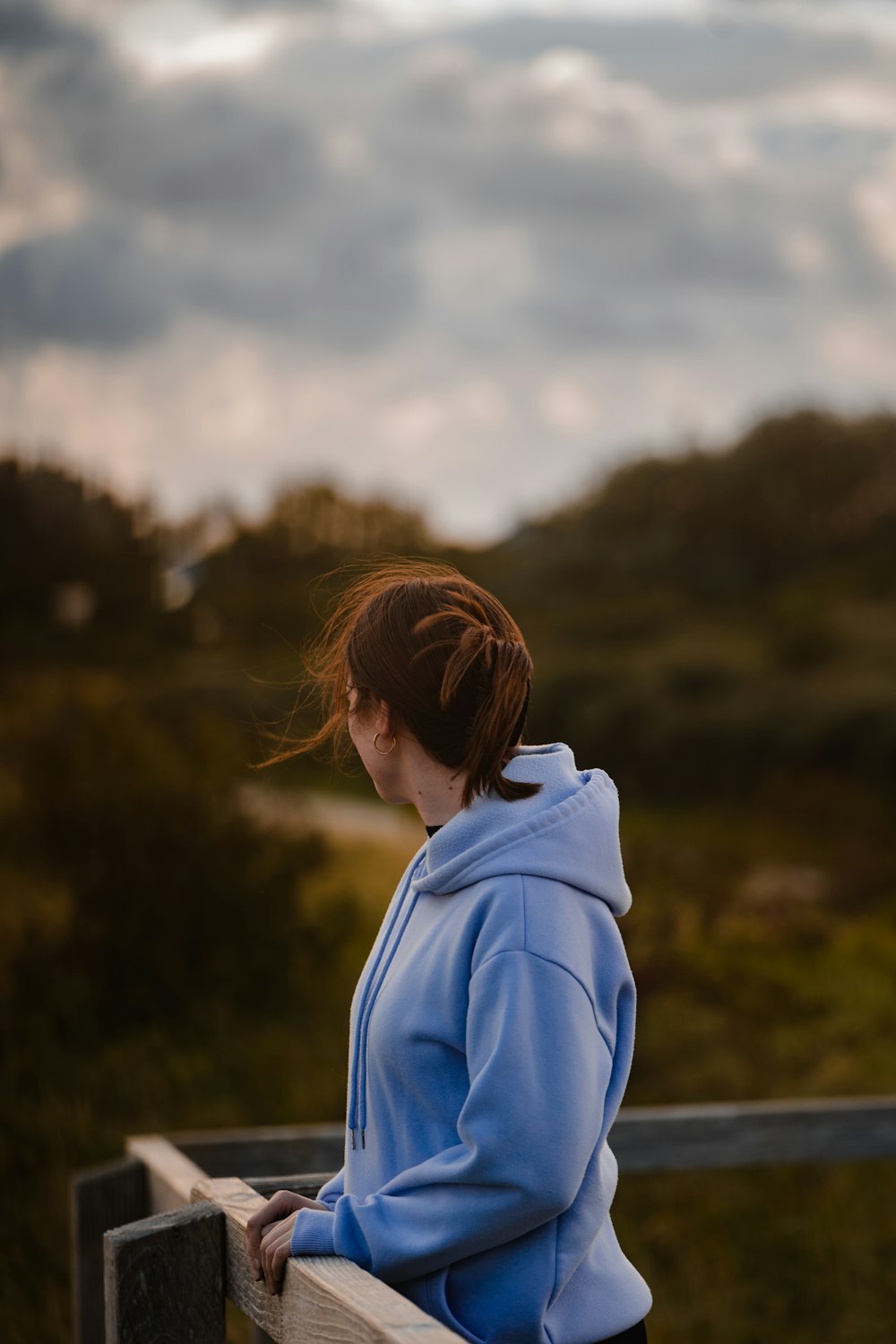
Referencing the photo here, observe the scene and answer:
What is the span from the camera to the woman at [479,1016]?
1.00 meters

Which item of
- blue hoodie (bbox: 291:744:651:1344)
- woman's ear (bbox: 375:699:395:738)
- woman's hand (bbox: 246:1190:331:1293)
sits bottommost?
woman's hand (bbox: 246:1190:331:1293)

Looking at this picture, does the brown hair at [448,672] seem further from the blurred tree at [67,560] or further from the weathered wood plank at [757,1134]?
the blurred tree at [67,560]

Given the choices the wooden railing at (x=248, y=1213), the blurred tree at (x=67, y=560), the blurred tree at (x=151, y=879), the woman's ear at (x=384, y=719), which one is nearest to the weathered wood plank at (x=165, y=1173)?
the wooden railing at (x=248, y=1213)

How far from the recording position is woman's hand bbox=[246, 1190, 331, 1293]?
1094 millimetres

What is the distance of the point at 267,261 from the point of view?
7.91m

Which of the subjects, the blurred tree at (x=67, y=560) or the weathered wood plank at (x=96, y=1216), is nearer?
the weathered wood plank at (x=96, y=1216)

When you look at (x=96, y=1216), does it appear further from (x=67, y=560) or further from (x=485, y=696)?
(x=67, y=560)

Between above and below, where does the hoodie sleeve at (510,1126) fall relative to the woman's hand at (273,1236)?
above

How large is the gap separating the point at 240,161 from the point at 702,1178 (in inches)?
246

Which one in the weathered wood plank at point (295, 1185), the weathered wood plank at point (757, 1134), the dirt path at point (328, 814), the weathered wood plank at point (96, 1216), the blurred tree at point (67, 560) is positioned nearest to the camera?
the weathered wood plank at point (295, 1185)

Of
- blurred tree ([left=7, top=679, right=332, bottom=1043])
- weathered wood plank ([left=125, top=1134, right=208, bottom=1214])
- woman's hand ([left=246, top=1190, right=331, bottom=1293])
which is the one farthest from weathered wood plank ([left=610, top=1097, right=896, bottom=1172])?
blurred tree ([left=7, top=679, right=332, bottom=1043])

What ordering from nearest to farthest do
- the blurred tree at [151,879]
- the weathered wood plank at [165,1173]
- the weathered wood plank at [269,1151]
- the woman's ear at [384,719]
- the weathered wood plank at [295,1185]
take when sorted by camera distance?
the woman's ear at [384,719]
the weathered wood plank at [295,1185]
the weathered wood plank at [165,1173]
the weathered wood plank at [269,1151]
the blurred tree at [151,879]

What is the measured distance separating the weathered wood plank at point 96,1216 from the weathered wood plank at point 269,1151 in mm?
252

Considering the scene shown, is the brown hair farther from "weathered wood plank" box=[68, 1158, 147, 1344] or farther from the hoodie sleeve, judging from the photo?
"weathered wood plank" box=[68, 1158, 147, 1344]
